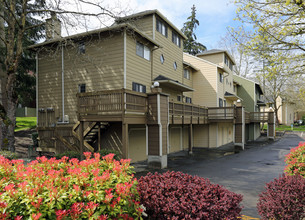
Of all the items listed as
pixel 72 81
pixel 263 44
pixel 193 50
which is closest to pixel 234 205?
pixel 263 44

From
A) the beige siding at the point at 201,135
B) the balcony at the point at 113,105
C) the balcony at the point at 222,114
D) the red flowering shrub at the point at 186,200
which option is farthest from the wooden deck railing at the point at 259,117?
the red flowering shrub at the point at 186,200

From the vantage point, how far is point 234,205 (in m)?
4.39

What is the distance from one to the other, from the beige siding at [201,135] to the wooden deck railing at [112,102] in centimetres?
1409

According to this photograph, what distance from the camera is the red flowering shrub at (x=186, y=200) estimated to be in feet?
13.2

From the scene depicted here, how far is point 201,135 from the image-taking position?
999 inches

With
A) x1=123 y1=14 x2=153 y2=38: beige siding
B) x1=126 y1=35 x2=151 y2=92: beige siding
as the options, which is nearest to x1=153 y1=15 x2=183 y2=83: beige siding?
x1=123 y1=14 x2=153 y2=38: beige siding

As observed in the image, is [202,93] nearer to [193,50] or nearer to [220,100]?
[220,100]

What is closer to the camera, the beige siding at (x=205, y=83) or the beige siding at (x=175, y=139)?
the beige siding at (x=175, y=139)

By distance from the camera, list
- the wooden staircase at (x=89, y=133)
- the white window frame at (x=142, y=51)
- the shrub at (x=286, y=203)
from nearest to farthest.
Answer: the shrub at (x=286, y=203) → the wooden staircase at (x=89, y=133) → the white window frame at (x=142, y=51)

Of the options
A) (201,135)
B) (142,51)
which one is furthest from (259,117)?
(142,51)

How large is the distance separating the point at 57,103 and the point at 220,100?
18207 millimetres

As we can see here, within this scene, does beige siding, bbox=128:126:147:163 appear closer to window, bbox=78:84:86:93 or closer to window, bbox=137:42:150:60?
window, bbox=78:84:86:93

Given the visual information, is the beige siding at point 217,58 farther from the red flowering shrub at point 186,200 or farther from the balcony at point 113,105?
the red flowering shrub at point 186,200

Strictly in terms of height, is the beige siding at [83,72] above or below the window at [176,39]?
below
